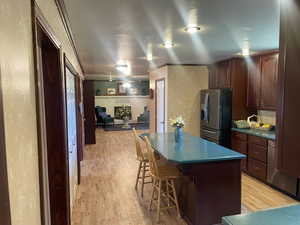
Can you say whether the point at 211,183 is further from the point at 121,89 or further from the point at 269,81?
the point at 121,89

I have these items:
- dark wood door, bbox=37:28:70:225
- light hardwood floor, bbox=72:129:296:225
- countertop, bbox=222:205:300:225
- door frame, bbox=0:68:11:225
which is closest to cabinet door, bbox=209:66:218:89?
light hardwood floor, bbox=72:129:296:225

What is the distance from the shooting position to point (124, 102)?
43.0 ft

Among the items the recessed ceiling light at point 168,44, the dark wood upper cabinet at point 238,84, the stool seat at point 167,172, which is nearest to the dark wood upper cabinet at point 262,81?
the dark wood upper cabinet at point 238,84

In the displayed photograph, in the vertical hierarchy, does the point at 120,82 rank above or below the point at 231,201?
above

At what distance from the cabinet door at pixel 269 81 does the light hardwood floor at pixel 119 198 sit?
1472 mm

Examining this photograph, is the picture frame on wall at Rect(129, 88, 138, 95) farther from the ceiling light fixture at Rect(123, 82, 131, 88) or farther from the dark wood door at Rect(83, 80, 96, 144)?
the dark wood door at Rect(83, 80, 96, 144)

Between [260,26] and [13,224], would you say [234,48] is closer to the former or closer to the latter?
[260,26]

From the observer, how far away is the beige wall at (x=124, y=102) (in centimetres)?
1276

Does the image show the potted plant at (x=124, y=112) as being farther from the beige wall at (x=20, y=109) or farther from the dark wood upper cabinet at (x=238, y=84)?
the beige wall at (x=20, y=109)

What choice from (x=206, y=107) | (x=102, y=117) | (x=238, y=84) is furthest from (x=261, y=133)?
(x=102, y=117)

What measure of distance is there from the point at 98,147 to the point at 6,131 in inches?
257

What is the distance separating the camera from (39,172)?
117 cm

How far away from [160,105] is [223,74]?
192 centimetres

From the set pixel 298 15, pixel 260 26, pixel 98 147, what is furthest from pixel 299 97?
pixel 98 147
